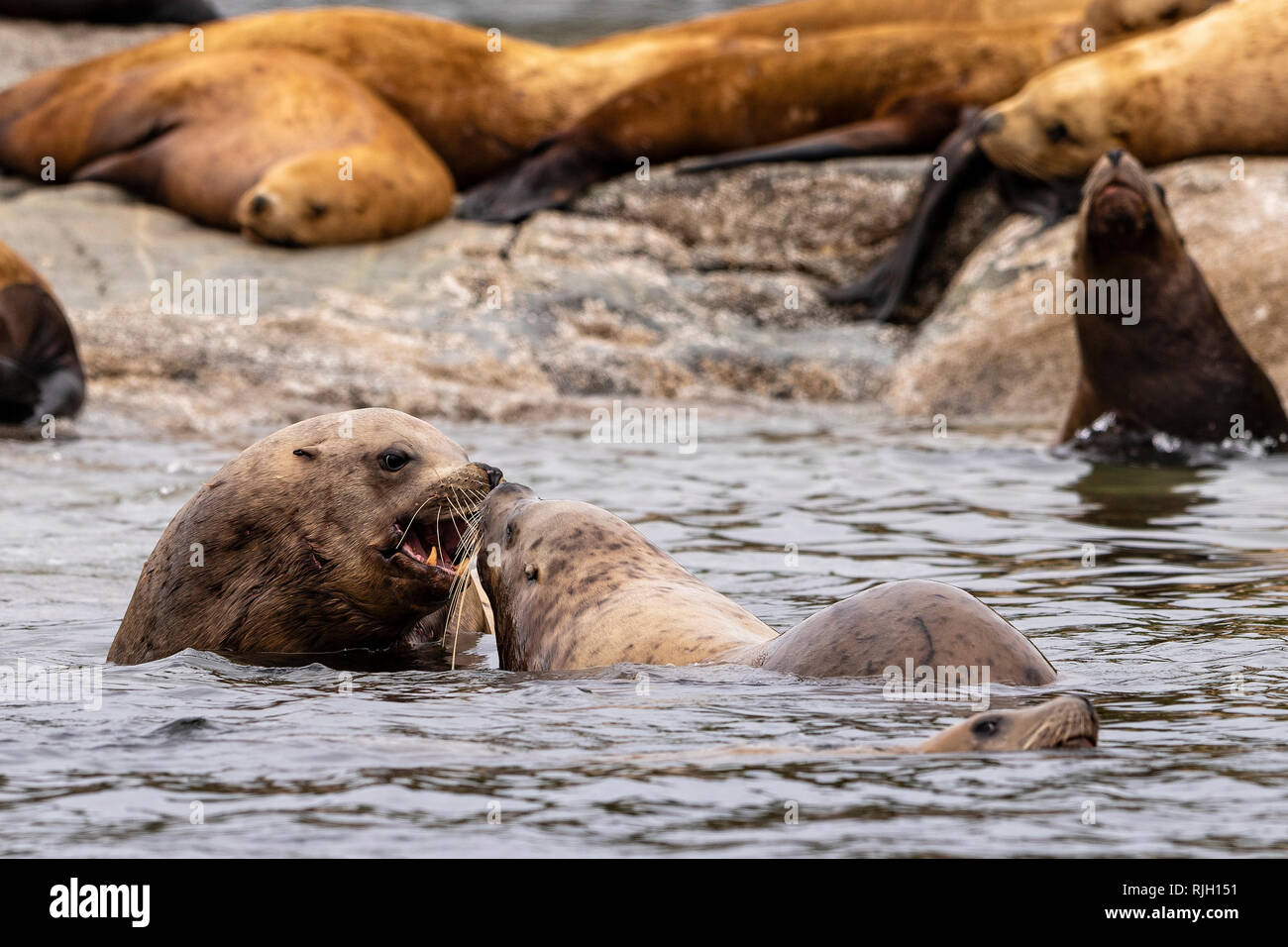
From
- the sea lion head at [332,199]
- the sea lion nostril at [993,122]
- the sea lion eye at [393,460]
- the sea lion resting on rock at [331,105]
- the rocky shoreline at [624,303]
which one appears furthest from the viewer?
the sea lion resting on rock at [331,105]

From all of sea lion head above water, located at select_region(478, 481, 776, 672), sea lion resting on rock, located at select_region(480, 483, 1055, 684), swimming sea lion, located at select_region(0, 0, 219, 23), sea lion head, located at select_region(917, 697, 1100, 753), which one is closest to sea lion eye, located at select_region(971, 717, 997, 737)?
sea lion head, located at select_region(917, 697, 1100, 753)

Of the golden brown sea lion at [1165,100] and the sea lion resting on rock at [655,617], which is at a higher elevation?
the golden brown sea lion at [1165,100]

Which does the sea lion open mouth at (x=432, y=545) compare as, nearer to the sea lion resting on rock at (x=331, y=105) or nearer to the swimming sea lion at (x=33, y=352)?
the swimming sea lion at (x=33, y=352)

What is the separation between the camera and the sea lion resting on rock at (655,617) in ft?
13.6

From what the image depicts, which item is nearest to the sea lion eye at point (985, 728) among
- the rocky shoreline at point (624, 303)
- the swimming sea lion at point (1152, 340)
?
the swimming sea lion at point (1152, 340)

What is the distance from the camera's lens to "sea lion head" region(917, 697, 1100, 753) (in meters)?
3.60

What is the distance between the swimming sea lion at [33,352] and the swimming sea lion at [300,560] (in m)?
4.93

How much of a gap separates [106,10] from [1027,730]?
16849 mm

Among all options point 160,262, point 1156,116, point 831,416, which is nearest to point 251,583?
point 831,416

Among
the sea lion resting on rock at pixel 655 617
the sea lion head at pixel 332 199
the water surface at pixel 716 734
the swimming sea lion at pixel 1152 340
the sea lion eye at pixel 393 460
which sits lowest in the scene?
the water surface at pixel 716 734

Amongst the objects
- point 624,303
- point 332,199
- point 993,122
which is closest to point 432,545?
point 624,303

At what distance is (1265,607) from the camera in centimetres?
560

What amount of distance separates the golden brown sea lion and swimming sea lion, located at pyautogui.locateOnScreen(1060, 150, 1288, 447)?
9.25 ft

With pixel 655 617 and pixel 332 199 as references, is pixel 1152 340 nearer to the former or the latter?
pixel 655 617
